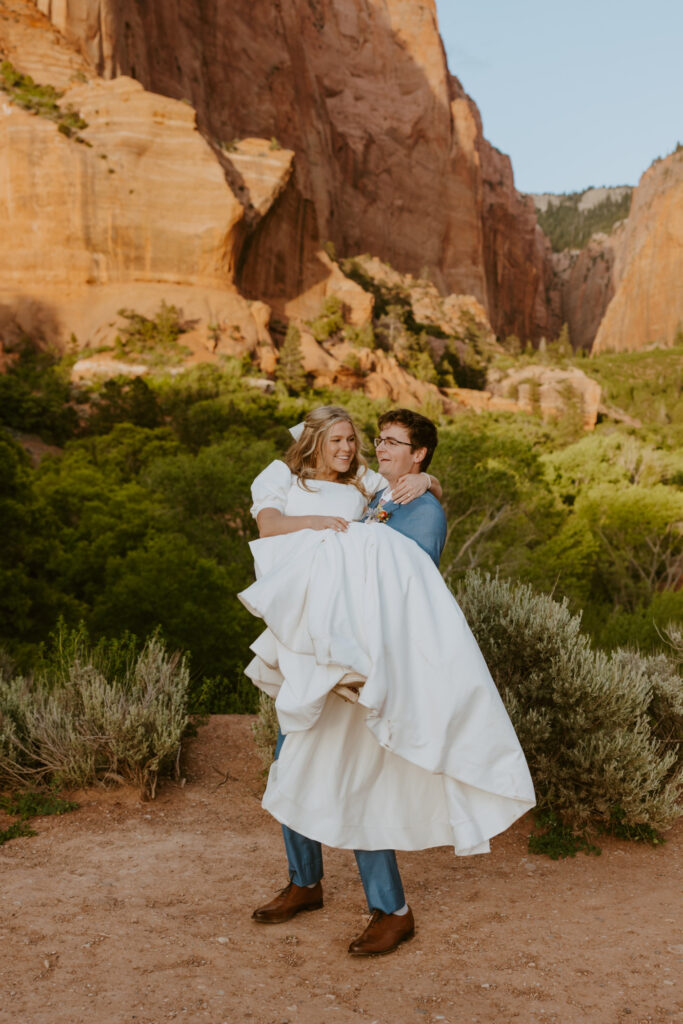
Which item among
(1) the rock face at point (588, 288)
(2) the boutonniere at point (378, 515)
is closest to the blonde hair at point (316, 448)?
(2) the boutonniere at point (378, 515)

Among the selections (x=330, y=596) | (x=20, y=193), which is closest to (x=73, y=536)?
(x=330, y=596)

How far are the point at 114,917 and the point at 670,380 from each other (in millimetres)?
63264

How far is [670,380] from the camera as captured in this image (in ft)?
196

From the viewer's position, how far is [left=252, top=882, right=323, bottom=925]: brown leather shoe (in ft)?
10.5

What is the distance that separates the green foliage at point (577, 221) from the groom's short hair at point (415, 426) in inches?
4764

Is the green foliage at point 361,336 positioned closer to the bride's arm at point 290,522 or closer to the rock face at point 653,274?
the bride's arm at point 290,522

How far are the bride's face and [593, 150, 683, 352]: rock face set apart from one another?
264ft

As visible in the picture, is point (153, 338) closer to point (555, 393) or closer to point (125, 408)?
point (125, 408)

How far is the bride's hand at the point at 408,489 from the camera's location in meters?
2.90

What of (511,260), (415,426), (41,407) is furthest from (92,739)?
(511,260)

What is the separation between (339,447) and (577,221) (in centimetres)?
13345

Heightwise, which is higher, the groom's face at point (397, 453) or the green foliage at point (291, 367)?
the green foliage at point (291, 367)

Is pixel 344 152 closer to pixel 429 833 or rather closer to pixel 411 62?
pixel 411 62

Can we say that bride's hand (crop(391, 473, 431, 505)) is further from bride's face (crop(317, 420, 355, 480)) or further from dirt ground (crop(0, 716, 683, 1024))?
dirt ground (crop(0, 716, 683, 1024))
